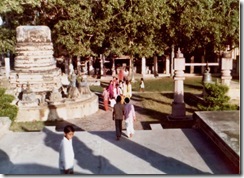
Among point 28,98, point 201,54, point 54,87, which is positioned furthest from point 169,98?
point 201,54

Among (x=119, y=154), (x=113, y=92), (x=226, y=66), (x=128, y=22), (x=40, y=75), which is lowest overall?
(x=119, y=154)

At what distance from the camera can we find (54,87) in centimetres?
1415

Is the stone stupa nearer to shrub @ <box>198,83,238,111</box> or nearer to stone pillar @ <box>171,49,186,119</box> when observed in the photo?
stone pillar @ <box>171,49,186,119</box>

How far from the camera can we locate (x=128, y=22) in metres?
18.8

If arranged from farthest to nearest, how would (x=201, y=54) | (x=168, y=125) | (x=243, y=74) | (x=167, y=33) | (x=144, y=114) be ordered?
(x=201, y=54), (x=167, y=33), (x=144, y=114), (x=168, y=125), (x=243, y=74)

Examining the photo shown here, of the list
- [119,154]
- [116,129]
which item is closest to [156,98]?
[116,129]

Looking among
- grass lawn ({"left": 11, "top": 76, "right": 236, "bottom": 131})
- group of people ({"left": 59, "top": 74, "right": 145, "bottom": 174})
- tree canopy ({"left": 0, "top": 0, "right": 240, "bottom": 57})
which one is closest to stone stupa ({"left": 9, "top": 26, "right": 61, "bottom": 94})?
grass lawn ({"left": 11, "top": 76, "right": 236, "bottom": 131})

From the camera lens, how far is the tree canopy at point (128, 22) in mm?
18406

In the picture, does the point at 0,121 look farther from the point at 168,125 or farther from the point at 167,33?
the point at 167,33

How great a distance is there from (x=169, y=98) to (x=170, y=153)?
36.3ft

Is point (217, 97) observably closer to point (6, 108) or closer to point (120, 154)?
point (120, 154)

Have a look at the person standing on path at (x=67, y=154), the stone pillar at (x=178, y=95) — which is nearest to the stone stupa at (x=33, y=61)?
the stone pillar at (x=178, y=95)

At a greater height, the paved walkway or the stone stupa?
the stone stupa

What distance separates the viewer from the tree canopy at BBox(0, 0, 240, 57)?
18.4 meters
